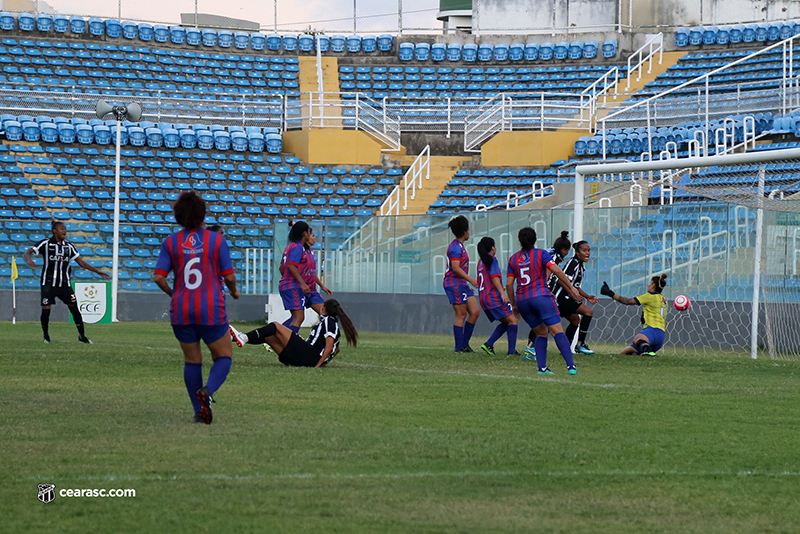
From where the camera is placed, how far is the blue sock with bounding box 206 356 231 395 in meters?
7.51

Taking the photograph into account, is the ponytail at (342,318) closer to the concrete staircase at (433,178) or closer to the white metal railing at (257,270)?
the white metal railing at (257,270)

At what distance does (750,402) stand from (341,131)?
25.2 meters

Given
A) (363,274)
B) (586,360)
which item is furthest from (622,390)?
(363,274)

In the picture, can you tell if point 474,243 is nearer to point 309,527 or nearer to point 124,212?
point 124,212

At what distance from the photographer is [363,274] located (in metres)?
23.8

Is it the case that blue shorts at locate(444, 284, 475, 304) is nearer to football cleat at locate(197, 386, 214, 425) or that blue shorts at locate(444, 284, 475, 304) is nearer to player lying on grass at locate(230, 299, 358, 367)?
player lying on grass at locate(230, 299, 358, 367)

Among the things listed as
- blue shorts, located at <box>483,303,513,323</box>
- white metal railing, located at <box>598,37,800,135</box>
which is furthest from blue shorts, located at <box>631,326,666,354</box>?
white metal railing, located at <box>598,37,800,135</box>

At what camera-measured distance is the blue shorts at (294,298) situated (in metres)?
14.0

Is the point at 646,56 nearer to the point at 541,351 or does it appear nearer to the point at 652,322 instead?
the point at 652,322

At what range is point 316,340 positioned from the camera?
39.1 feet

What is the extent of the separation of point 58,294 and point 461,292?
6.21 meters

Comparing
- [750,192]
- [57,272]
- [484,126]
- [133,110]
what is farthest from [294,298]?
[484,126]

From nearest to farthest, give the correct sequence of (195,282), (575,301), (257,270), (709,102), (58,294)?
1. (195,282)
2. (575,301)
3. (58,294)
4. (257,270)
5. (709,102)

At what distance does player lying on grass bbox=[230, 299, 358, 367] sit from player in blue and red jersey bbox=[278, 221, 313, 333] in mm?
1456
